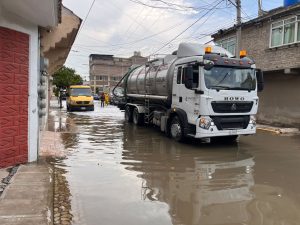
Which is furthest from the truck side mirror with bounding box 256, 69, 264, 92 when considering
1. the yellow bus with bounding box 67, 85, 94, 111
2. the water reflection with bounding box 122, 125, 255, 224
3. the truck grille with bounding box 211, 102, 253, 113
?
the yellow bus with bounding box 67, 85, 94, 111

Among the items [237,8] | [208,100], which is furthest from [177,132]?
[237,8]

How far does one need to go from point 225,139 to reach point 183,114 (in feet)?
7.45

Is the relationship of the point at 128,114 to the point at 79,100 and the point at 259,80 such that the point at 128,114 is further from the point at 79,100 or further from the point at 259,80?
the point at 79,100

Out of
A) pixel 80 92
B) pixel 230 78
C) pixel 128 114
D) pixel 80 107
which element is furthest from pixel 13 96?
pixel 80 92

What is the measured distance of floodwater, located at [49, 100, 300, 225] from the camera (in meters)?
5.10

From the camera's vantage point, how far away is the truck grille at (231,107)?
34.4 feet

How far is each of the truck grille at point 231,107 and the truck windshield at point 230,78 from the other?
1.53ft

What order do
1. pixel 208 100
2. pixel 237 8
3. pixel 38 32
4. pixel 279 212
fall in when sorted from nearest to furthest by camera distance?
1. pixel 279 212
2. pixel 38 32
3. pixel 208 100
4. pixel 237 8

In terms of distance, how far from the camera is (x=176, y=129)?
11.8m

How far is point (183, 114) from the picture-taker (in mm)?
11203

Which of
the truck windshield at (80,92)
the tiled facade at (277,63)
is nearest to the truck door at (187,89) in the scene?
the tiled facade at (277,63)

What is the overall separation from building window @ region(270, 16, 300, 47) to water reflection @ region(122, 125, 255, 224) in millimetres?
8612

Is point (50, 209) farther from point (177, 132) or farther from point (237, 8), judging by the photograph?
point (237, 8)

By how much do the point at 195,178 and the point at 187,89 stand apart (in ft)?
14.3
